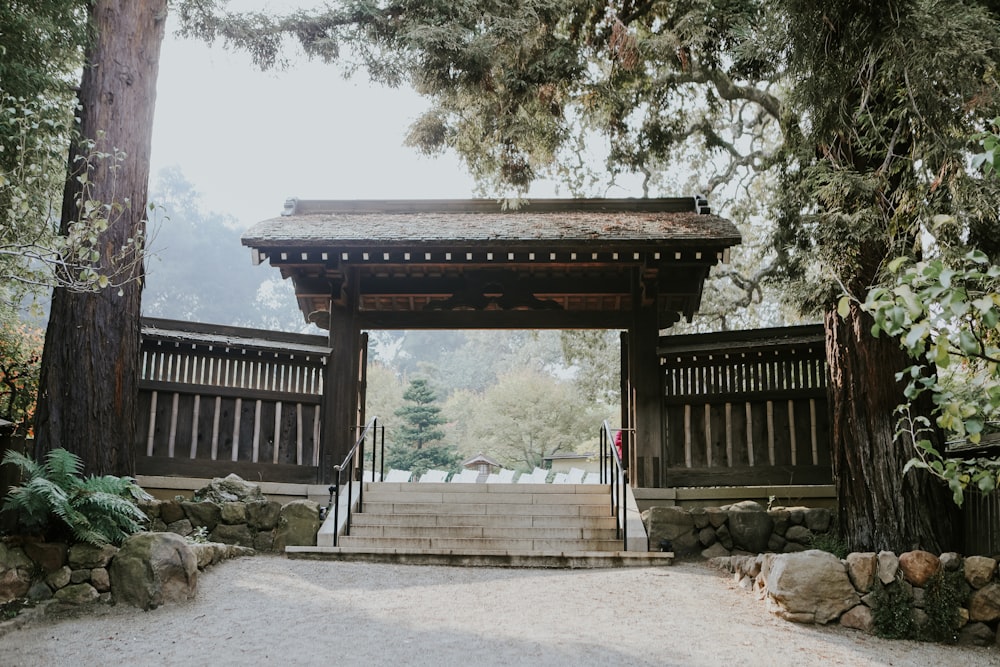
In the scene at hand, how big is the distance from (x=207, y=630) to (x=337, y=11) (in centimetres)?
642

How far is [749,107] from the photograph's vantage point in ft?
49.3

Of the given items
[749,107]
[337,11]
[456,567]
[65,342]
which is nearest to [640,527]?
[456,567]

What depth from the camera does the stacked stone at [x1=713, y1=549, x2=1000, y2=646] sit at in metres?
5.34

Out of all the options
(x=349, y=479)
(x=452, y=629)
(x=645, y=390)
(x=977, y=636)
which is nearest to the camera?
(x=452, y=629)

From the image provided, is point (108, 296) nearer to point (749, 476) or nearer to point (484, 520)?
point (484, 520)

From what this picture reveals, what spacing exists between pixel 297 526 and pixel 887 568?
5079mm

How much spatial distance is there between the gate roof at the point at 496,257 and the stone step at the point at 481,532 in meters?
2.71

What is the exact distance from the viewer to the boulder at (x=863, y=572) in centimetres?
549

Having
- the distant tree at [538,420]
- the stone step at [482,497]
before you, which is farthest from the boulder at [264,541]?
the distant tree at [538,420]

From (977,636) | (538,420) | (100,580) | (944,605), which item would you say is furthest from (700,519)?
(538,420)

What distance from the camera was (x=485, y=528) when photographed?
27.3 ft

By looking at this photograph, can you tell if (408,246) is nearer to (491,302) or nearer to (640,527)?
(491,302)

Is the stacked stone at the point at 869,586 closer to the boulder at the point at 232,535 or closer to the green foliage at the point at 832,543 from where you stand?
the green foliage at the point at 832,543

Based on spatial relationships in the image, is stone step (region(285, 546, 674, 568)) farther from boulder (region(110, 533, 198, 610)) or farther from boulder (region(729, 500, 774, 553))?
boulder (region(110, 533, 198, 610))
